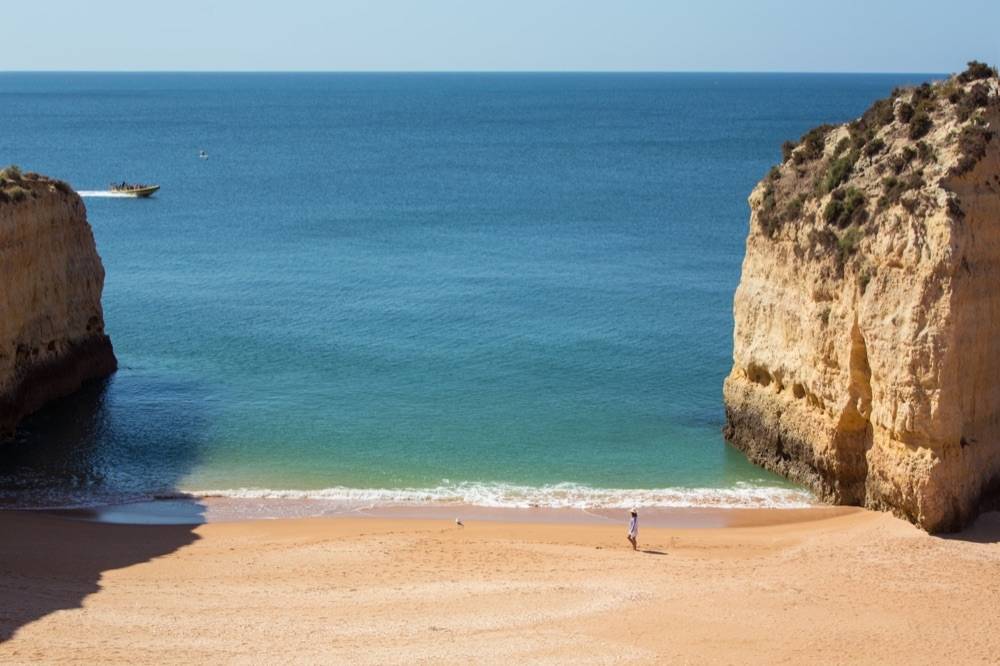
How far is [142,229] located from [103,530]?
4098 cm

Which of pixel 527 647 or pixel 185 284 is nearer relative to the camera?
pixel 527 647

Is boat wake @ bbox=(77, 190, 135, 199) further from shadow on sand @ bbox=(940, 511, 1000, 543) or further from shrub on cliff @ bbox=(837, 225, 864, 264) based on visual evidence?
shadow on sand @ bbox=(940, 511, 1000, 543)

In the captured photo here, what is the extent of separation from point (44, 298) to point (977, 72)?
2665 centimetres

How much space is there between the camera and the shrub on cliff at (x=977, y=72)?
2856cm

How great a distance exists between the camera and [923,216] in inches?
1013

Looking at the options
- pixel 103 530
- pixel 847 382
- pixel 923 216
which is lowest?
pixel 103 530

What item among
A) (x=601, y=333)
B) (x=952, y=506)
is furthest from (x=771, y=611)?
(x=601, y=333)

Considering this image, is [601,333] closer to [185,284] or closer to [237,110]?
[185,284]

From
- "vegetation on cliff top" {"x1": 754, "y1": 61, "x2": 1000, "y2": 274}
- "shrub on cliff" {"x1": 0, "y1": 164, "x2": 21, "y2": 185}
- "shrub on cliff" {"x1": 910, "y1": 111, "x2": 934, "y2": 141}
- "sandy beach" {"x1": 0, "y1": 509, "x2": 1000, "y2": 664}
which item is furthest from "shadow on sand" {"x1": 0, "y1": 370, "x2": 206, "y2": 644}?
"shrub on cliff" {"x1": 910, "y1": 111, "x2": 934, "y2": 141}

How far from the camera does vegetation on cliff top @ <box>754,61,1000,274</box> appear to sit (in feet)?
86.9

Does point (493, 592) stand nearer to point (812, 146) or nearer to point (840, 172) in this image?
point (840, 172)

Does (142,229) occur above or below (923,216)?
below

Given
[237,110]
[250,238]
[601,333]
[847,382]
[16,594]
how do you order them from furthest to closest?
[237,110]
[250,238]
[601,333]
[847,382]
[16,594]

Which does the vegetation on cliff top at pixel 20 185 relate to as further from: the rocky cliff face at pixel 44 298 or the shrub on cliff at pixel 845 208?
the shrub on cliff at pixel 845 208
